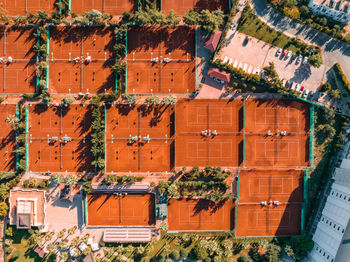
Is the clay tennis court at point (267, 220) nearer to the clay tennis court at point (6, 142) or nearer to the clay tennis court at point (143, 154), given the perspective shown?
the clay tennis court at point (143, 154)

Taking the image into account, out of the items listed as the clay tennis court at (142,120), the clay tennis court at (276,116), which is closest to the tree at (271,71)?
the clay tennis court at (276,116)

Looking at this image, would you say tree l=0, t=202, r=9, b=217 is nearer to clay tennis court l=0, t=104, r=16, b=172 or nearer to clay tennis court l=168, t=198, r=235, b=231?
clay tennis court l=0, t=104, r=16, b=172

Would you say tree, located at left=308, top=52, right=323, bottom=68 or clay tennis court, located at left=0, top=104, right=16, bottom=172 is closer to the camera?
tree, located at left=308, top=52, right=323, bottom=68

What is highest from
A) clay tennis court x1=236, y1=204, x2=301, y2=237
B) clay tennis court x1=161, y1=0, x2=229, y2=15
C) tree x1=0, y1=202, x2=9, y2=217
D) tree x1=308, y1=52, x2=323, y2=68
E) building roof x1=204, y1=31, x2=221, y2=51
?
clay tennis court x1=161, y1=0, x2=229, y2=15

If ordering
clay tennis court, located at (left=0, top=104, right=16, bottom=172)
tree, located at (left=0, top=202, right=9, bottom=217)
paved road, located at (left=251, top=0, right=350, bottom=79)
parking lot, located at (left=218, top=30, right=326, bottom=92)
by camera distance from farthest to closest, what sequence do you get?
clay tennis court, located at (left=0, top=104, right=16, bottom=172) → parking lot, located at (left=218, top=30, right=326, bottom=92) → paved road, located at (left=251, top=0, right=350, bottom=79) → tree, located at (left=0, top=202, right=9, bottom=217)

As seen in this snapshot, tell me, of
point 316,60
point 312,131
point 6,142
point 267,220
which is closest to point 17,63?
point 6,142

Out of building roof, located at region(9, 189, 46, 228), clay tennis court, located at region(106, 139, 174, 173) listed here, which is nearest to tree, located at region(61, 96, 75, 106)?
clay tennis court, located at region(106, 139, 174, 173)
